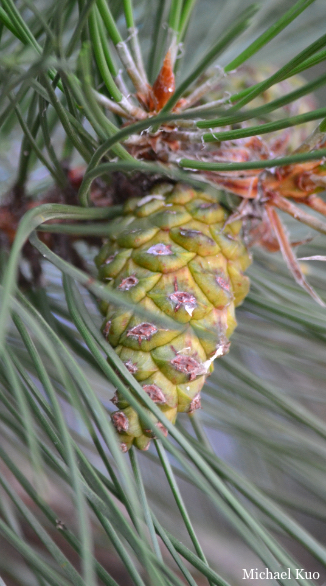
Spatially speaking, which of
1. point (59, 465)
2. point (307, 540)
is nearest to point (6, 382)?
point (59, 465)

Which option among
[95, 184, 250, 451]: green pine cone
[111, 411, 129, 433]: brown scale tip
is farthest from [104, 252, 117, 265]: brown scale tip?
[111, 411, 129, 433]: brown scale tip

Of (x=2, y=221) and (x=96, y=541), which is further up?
(x=2, y=221)

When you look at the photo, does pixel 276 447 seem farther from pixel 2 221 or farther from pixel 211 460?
pixel 2 221

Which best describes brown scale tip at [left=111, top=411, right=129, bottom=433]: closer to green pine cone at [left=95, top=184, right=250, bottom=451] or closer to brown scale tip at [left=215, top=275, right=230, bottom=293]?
green pine cone at [left=95, top=184, right=250, bottom=451]

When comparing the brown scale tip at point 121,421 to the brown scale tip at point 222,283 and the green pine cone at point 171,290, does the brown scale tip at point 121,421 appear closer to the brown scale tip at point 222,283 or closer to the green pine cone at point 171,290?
the green pine cone at point 171,290

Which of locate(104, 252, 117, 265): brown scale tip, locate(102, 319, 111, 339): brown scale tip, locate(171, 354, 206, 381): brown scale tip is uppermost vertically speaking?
locate(104, 252, 117, 265): brown scale tip

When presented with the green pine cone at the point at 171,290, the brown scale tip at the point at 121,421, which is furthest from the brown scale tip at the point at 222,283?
the brown scale tip at the point at 121,421
